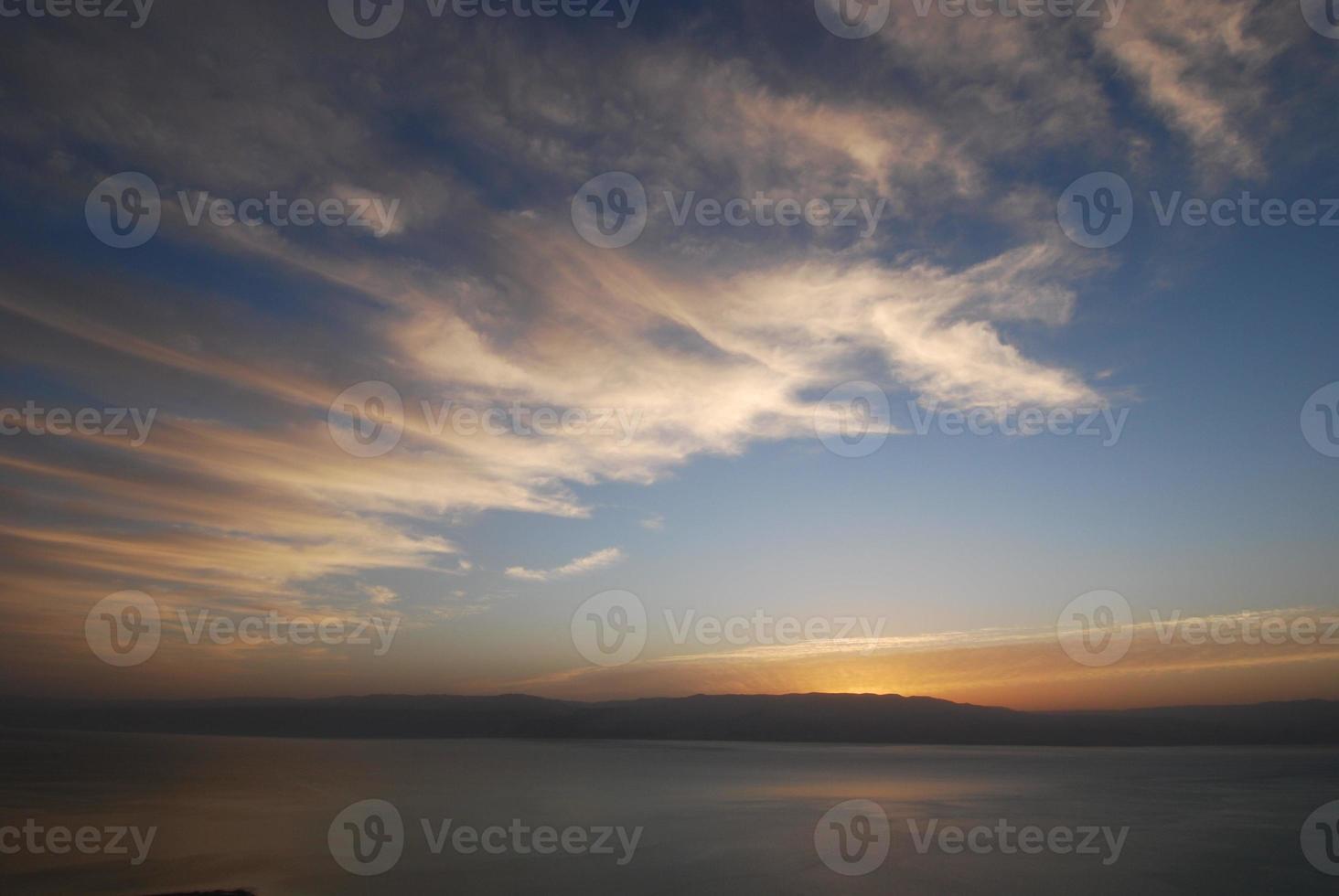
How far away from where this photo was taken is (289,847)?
25.7 meters

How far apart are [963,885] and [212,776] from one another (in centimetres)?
5666

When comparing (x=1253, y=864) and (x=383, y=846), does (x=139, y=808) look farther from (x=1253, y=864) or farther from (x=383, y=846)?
(x=1253, y=864)

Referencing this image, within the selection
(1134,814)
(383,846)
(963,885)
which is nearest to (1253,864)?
(963,885)
